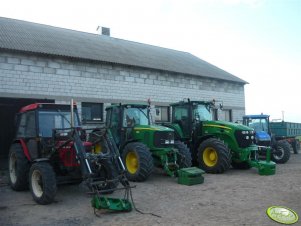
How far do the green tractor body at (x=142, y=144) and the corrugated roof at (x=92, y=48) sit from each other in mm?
4671

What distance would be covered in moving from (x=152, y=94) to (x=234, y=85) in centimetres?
731

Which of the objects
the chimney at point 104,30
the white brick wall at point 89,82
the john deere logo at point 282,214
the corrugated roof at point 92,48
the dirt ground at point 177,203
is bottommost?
the dirt ground at point 177,203

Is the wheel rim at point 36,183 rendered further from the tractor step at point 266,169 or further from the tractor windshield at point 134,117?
the tractor step at point 266,169

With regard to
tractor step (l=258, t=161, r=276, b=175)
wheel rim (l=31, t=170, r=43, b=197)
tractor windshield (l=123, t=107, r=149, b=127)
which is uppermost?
tractor windshield (l=123, t=107, r=149, b=127)

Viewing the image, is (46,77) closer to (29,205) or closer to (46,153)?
(46,153)

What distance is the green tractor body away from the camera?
30.8 ft

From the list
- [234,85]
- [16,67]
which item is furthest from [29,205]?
[234,85]

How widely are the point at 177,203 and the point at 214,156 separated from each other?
405 centimetres

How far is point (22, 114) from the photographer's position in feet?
28.7

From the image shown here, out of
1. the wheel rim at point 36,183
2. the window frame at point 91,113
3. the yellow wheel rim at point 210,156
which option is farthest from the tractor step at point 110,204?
the window frame at point 91,113

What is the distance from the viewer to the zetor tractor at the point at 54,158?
22.7 feet

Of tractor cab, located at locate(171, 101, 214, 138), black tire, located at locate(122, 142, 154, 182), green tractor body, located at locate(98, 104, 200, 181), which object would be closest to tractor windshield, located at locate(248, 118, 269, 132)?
tractor cab, located at locate(171, 101, 214, 138)

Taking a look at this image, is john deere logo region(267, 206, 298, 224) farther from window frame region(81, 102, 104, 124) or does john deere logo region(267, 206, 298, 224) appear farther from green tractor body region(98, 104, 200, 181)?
window frame region(81, 102, 104, 124)

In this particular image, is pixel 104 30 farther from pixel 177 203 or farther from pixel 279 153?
pixel 177 203
